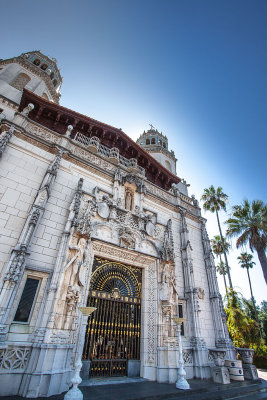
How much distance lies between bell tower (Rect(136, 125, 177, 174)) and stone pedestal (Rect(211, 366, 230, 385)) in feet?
56.4

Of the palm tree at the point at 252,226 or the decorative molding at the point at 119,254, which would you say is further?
the palm tree at the point at 252,226

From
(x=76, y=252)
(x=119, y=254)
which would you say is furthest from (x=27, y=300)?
(x=119, y=254)

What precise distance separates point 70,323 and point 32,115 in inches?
463

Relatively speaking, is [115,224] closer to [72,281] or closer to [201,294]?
[72,281]

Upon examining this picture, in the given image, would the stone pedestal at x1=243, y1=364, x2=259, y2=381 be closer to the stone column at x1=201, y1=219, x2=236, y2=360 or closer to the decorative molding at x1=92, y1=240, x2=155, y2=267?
the stone column at x1=201, y1=219, x2=236, y2=360

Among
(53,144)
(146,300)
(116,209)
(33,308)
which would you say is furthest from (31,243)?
(146,300)

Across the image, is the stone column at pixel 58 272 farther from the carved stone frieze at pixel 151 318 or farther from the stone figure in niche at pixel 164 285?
the stone figure in niche at pixel 164 285

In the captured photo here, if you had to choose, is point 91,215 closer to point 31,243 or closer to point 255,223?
point 31,243

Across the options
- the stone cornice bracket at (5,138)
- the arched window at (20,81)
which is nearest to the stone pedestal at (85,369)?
the stone cornice bracket at (5,138)

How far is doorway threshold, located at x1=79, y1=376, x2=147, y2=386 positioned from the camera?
262 inches

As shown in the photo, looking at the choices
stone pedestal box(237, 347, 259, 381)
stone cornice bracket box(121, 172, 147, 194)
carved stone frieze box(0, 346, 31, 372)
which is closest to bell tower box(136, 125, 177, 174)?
stone cornice bracket box(121, 172, 147, 194)

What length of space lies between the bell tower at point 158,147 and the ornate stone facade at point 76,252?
9388mm

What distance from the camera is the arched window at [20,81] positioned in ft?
54.7

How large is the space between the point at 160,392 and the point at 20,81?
22.8 metres
